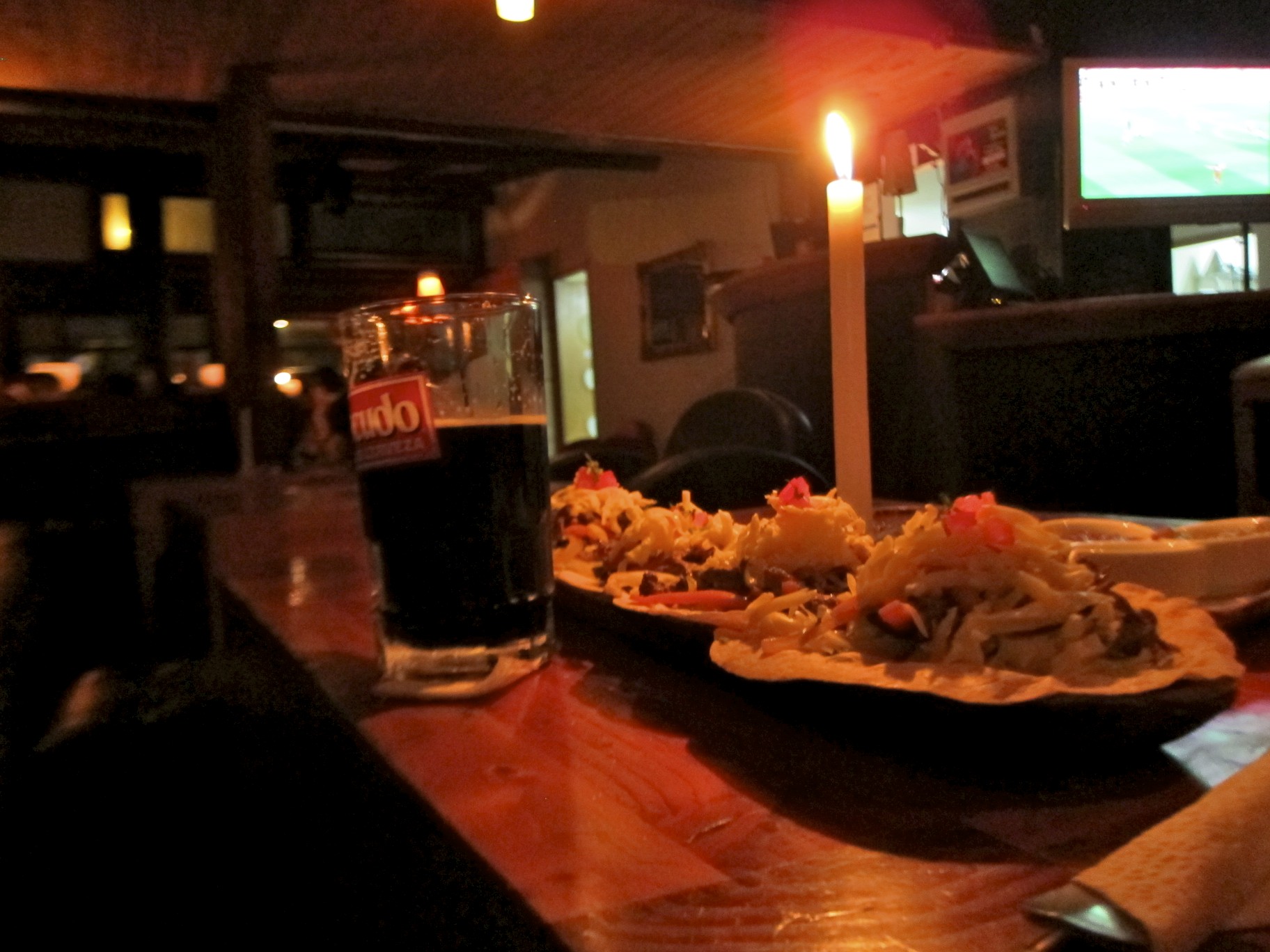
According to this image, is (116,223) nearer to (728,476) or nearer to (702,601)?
(728,476)

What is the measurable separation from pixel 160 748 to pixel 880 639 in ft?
4.03

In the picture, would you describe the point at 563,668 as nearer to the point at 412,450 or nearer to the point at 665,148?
the point at 412,450

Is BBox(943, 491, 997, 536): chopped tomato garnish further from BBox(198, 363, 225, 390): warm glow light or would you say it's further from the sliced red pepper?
BBox(198, 363, 225, 390): warm glow light

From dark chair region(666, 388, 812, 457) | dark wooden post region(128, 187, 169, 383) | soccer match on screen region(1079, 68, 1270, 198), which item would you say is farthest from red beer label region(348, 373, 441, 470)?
dark wooden post region(128, 187, 169, 383)

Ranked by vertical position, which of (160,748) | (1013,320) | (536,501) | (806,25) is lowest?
(160,748)

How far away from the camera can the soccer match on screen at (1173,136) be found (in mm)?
2779

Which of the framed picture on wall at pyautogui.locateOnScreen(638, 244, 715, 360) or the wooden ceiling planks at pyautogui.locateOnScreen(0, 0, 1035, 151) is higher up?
the wooden ceiling planks at pyautogui.locateOnScreen(0, 0, 1035, 151)

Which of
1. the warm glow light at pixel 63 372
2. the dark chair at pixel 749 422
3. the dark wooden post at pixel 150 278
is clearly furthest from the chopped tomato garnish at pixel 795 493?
the dark wooden post at pixel 150 278

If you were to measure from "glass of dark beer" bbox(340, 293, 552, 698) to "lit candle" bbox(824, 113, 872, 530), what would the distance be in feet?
0.80

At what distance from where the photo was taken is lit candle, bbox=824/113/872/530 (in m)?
0.73

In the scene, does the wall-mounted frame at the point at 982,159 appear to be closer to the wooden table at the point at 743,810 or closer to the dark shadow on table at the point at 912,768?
the wooden table at the point at 743,810

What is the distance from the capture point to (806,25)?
3033mm

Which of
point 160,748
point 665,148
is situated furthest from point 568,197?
point 160,748

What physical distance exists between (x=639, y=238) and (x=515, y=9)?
3.27 metres
